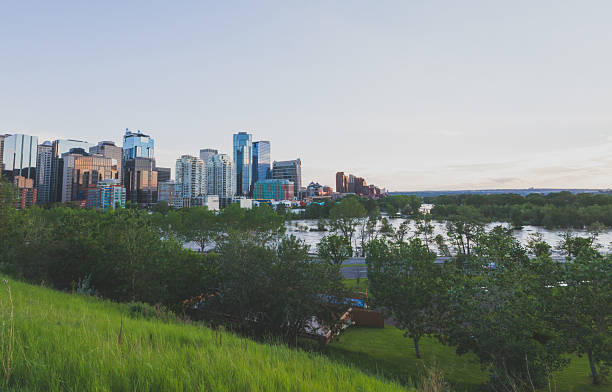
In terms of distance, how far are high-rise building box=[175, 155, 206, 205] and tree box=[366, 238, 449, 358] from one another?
181743mm

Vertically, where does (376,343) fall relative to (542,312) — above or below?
below

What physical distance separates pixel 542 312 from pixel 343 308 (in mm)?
10087

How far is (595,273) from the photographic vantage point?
556 inches

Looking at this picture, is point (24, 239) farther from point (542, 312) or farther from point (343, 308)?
point (542, 312)

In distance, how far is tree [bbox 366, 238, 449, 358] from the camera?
1773 centimetres

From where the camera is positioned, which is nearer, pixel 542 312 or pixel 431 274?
pixel 542 312

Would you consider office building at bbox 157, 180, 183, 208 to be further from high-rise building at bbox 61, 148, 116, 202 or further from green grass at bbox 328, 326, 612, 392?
green grass at bbox 328, 326, 612, 392

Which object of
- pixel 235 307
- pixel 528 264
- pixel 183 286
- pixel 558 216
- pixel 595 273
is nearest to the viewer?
pixel 595 273

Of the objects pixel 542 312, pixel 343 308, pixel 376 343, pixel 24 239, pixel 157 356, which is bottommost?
pixel 376 343

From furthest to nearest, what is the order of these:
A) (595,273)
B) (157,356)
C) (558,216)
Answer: (558,216), (595,273), (157,356)

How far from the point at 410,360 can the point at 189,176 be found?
625 ft

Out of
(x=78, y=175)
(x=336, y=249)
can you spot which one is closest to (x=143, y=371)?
(x=336, y=249)

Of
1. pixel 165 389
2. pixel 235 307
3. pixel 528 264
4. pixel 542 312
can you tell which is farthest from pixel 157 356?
pixel 528 264

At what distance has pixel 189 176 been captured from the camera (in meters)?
190
